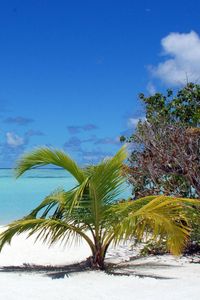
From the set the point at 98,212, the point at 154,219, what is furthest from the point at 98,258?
the point at 154,219

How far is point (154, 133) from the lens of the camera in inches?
471

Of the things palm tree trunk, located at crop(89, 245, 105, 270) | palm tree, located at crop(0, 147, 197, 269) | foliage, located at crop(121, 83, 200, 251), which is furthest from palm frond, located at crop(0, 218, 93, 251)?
foliage, located at crop(121, 83, 200, 251)

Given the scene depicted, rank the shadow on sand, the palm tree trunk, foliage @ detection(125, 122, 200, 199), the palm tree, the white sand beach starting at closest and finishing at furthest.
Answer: the white sand beach < the shadow on sand < the palm tree < the palm tree trunk < foliage @ detection(125, 122, 200, 199)

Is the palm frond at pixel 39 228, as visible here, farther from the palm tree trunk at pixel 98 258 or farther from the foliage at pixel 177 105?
the foliage at pixel 177 105

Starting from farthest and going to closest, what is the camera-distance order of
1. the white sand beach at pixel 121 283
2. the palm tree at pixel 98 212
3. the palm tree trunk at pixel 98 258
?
the palm tree trunk at pixel 98 258, the palm tree at pixel 98 212, the white sand beach at pixel 121 283

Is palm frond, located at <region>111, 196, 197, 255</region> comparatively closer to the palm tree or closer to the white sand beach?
the palm tree

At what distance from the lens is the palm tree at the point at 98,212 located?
8086 millimetres

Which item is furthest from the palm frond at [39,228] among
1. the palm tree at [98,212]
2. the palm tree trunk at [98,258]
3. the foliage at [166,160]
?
the foliage at [166,160]

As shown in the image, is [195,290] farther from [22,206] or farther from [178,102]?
[22,206]

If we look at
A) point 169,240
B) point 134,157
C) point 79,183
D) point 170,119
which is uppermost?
point 170,119

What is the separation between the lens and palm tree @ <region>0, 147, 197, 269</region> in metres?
8.09

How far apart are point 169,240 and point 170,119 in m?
5.50

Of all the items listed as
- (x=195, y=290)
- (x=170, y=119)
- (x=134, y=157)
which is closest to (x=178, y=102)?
(x=170, y=119)

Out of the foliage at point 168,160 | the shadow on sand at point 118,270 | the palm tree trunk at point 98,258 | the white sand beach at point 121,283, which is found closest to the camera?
the white sand beach at point 121,283
